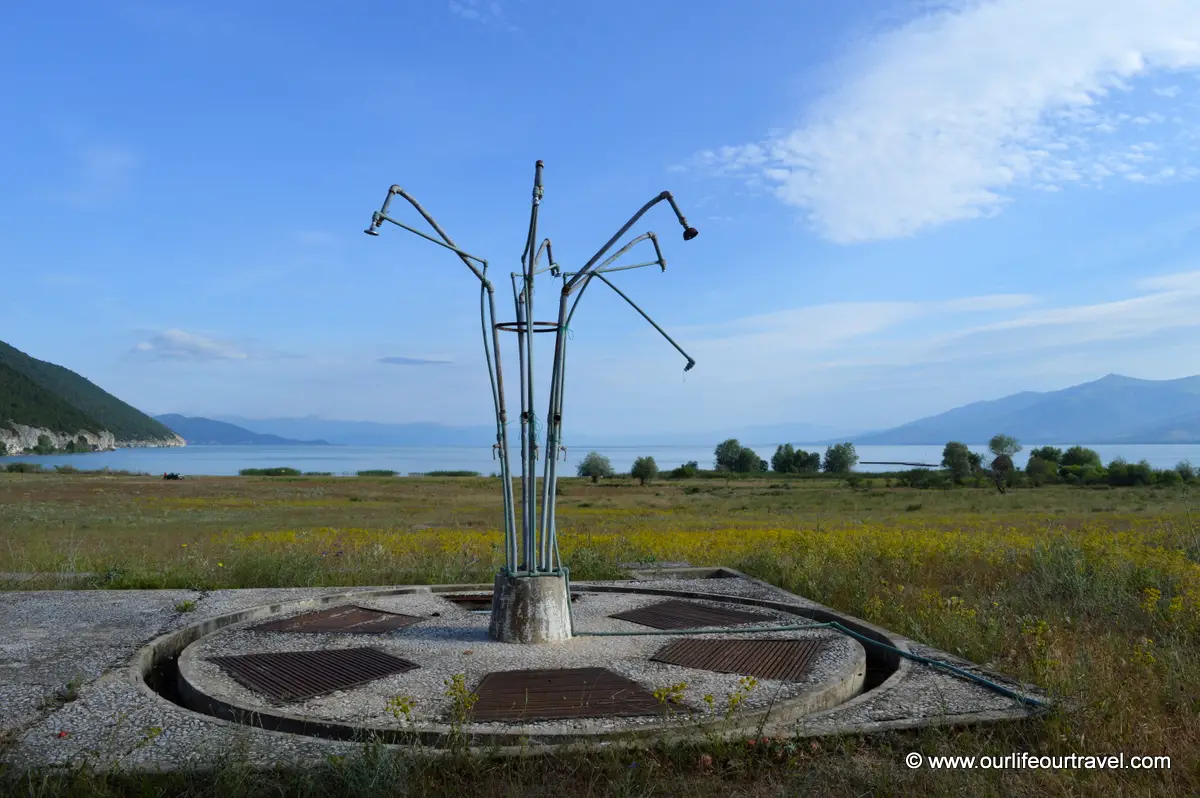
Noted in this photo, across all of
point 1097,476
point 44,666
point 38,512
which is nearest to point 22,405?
point 38,512

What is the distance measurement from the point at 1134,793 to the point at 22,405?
169594 millimetres

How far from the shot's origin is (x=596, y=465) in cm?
7475

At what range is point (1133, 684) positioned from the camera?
178 inches

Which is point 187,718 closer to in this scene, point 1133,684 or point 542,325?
point 542,325

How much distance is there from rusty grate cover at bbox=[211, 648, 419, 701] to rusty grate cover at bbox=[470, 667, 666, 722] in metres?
0.75

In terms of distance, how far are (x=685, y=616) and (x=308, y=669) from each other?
9.97ft

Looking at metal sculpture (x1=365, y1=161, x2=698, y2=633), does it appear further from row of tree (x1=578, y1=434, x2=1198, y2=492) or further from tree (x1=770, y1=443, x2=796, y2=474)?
tree (x1=770, y1=443, x2=796, y2=474)

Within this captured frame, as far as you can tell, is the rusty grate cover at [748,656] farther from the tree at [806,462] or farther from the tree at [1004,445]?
the tree at [806,462]

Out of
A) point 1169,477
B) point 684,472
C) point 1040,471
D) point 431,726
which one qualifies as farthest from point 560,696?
point 684,472

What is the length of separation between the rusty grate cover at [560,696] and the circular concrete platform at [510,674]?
0.01m

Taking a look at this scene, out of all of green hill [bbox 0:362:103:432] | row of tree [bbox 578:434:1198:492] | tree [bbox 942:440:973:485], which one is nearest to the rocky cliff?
green hill [bbox 0:362:103:432]

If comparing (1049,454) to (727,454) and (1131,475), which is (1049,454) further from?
(727,454)

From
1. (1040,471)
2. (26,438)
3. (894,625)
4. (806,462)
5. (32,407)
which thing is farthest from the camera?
(32,407)

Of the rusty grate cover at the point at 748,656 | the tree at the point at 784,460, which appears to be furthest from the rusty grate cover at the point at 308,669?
the tree at the point at 784,460
